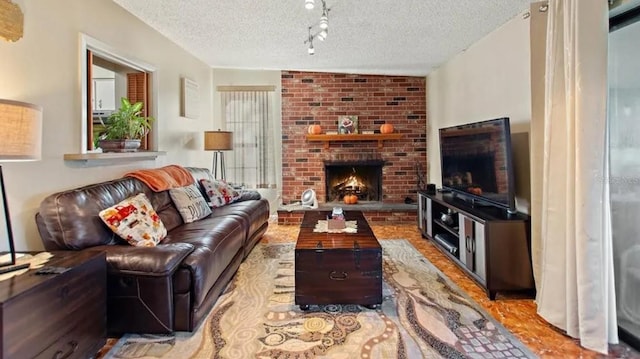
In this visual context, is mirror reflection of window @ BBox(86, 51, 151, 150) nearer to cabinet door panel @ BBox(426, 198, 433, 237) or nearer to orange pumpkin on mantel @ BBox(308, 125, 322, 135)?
orange pumpkin on mantel @ BBox(308, 125, 322, 135)

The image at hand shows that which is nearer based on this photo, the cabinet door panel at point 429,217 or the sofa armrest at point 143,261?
the sofa armrest at point 143,261

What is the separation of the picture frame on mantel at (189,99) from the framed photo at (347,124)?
2094mm

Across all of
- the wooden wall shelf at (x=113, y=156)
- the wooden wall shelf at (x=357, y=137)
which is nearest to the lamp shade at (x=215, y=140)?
the wooden wall shelf at (x=113, y=156)

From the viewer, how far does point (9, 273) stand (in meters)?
1.59

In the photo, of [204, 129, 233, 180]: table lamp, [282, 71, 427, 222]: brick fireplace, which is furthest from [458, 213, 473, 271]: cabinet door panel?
Answer: [204, 129, 233, 180]: table lamp

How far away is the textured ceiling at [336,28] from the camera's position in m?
3.06

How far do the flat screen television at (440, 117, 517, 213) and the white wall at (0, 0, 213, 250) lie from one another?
10.6ft

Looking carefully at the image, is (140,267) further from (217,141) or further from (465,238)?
(217,141)

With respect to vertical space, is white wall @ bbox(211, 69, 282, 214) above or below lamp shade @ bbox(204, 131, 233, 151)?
above

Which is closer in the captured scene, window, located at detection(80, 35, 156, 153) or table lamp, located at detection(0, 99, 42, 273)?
table lamp, located at detection(0, 99, 42, 273)

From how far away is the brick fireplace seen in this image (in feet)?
18.5

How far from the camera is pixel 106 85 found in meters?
4.27

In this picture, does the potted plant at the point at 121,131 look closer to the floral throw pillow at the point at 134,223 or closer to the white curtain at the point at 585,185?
the floral throw pillow at the point at 134,223

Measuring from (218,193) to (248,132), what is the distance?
5.79ft
